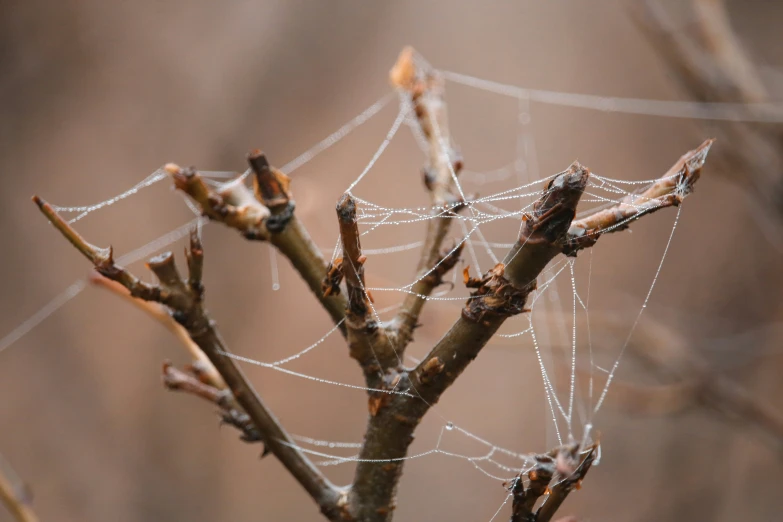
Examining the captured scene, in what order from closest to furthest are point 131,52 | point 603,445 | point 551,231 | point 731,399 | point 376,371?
point 551,231, point 376,371, point 731,399, point 131,52, point 603,445

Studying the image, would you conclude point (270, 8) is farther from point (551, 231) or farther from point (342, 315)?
point (551, 231)

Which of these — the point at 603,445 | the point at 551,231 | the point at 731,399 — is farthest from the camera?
the point at 603,445

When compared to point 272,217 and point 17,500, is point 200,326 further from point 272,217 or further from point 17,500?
point 17,500

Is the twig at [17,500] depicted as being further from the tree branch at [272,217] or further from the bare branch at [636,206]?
the bare branch at [636,206]

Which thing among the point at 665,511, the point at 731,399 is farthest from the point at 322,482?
the point at 665,511

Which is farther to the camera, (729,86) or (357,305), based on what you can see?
(729,86)

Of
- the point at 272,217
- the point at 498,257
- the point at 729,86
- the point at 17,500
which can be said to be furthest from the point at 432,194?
the point at 498,257

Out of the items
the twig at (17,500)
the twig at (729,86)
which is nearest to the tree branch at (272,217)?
the twig at (17,500)
